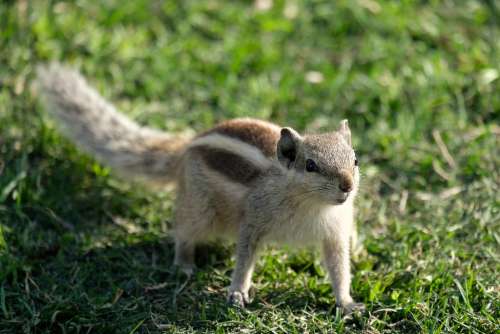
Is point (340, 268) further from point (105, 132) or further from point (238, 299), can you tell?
point (105, 132)

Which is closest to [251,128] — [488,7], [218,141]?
[218,141]

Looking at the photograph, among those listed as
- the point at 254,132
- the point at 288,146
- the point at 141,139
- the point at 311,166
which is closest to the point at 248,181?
the point at 254,132

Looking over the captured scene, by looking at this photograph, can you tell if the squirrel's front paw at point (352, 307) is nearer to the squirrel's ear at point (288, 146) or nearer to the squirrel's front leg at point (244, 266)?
the squirrel's front leg at point (244, 266)

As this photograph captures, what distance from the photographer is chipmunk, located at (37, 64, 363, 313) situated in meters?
4.61

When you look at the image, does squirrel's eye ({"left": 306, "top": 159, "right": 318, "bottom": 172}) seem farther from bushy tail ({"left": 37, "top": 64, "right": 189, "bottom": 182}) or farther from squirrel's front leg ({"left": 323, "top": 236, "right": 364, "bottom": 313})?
bushy tail ({"left": 37, "top": 64, "right": 189, "bottom": 182})

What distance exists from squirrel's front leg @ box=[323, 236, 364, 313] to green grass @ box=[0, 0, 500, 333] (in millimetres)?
116

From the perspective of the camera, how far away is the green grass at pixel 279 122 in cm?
490

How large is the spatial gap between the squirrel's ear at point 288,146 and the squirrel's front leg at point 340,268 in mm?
609

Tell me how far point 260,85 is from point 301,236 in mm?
2654

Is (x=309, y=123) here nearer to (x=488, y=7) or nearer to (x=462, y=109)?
(x=462, y=109)

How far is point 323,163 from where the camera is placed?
4492 millimetres

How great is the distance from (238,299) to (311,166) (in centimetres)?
102

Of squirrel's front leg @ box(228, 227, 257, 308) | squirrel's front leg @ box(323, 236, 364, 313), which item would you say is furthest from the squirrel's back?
squirrel's front leg @ box(323, 236, 364, 313)

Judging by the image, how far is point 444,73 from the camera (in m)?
7.21
